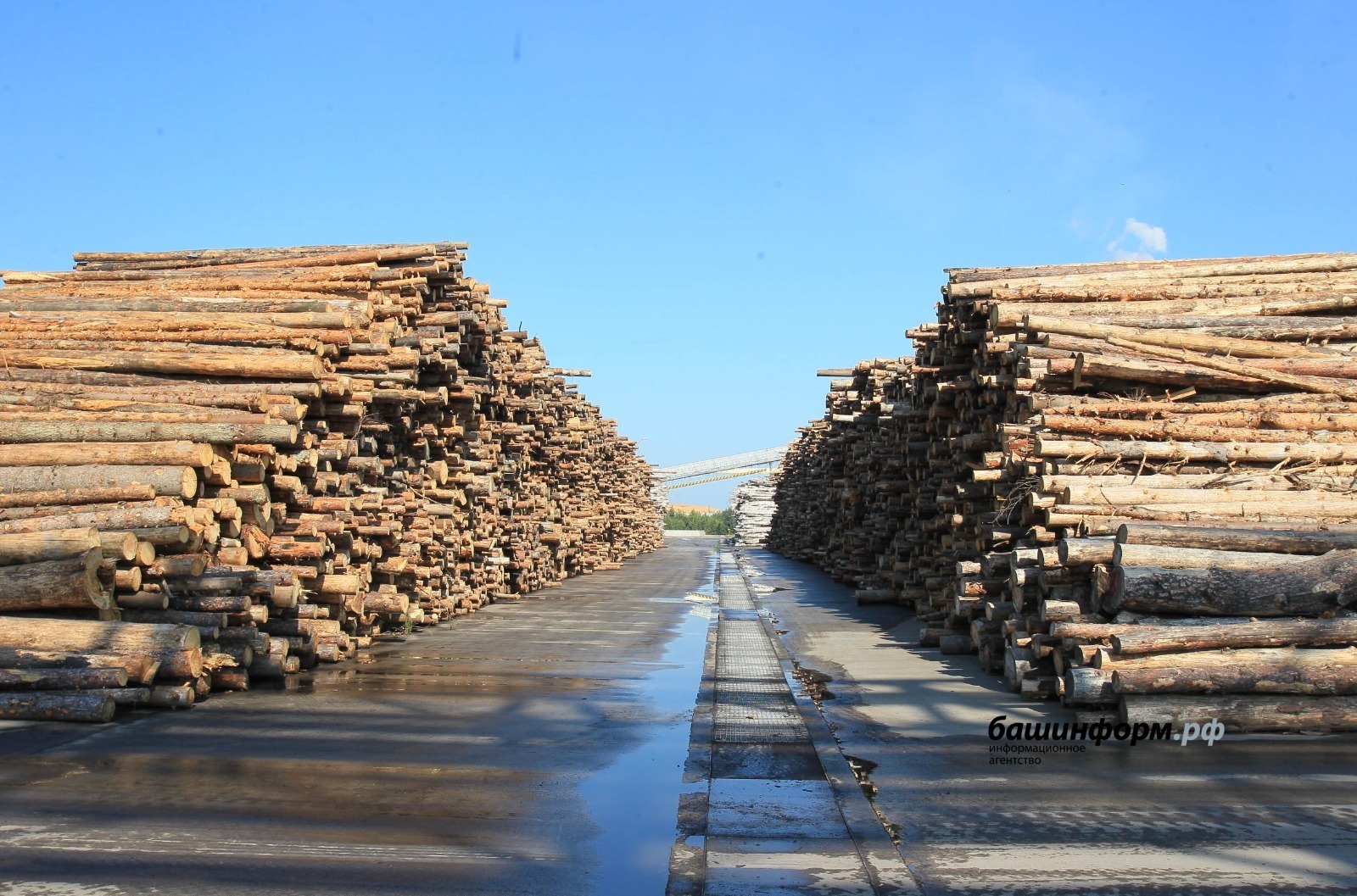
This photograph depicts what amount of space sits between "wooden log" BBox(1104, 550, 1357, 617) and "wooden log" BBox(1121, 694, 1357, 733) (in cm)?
74

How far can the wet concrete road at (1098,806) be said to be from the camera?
5309 millimetres

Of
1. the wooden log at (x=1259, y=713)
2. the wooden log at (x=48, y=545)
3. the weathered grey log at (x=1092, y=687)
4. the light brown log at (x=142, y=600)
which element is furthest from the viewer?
the light brown log at (x=142, y=600)

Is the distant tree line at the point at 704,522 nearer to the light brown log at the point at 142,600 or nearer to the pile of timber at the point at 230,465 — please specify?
the pile of timber at the point at 230,465

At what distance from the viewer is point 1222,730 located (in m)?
8.23

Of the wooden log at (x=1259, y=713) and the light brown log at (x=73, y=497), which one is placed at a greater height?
the light brown log at (x=73, y=497)

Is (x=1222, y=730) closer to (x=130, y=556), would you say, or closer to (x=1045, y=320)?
(x=1045, y=320)

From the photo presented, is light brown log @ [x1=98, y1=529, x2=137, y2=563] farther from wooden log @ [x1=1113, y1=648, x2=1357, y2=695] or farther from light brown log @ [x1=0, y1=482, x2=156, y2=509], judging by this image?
wooden log @ [x1=1113, y1=648, x2=1357, y2=695]

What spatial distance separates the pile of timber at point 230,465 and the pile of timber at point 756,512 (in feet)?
131

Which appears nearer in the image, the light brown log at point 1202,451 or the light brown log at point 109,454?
the light brown log at point 109,454

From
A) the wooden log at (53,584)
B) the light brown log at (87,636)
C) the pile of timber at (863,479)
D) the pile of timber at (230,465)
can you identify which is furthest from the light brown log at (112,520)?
the pile of timber at (863,479)

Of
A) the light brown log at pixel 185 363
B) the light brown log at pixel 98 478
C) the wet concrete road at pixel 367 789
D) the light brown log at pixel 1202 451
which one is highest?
the light brown log at pixel 185 363

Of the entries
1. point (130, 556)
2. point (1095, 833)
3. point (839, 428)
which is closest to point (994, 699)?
point (1095, 833)

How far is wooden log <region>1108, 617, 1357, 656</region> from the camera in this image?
27.9 ft

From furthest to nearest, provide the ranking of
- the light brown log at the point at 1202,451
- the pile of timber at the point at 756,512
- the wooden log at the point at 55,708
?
the pile of timber at the point at 756,512, the light brown log at the point at 1202,451, the wooden log at the point at 55,708
